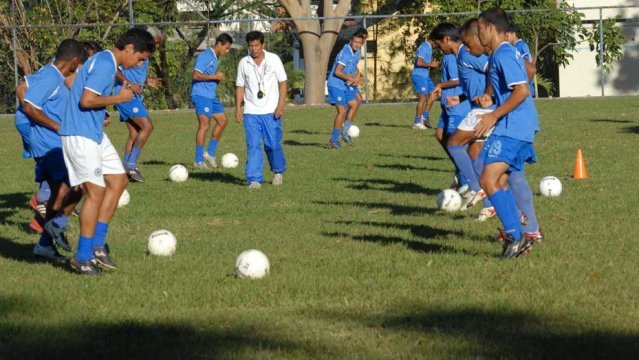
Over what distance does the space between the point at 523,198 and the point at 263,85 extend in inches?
229

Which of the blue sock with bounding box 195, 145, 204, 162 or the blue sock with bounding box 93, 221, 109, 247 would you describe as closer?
the blue sock with bounding box 93, 221, 109, 247

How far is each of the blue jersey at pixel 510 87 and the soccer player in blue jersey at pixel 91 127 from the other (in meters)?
2.59

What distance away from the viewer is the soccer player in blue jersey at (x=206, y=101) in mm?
16625

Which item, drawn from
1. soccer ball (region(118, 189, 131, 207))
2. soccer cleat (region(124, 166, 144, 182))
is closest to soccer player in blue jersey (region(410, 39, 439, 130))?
soccer cleat (region(124, 166, 144, 182))

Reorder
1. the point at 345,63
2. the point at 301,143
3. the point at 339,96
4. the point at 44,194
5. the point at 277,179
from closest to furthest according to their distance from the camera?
the point at 44,194
the point at 277,179
the point at 345,63
the point at 339,96
the point at 301,143

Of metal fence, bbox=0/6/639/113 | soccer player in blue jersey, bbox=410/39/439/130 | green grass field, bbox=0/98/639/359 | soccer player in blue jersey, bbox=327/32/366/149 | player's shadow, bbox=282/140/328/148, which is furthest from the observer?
metal fence, bbox=0/6/639/113

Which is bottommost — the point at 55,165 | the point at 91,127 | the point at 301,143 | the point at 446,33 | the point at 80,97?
the point at 301,143

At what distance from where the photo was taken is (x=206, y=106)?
55.5ft

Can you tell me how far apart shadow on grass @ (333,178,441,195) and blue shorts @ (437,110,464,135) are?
89cm

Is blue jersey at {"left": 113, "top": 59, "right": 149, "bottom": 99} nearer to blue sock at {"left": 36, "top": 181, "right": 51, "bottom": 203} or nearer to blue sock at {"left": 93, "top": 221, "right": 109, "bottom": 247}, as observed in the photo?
blue sock at {"left": 36, "top": 181, "right": 51, "bottom": 203}

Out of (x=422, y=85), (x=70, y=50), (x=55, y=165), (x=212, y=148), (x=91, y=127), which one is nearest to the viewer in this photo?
(x=91, y=127)

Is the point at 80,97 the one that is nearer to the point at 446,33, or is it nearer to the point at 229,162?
the point at 446,33

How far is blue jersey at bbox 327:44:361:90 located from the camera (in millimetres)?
19906

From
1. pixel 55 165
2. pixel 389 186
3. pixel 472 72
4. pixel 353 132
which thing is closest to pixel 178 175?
pixel 389 186
